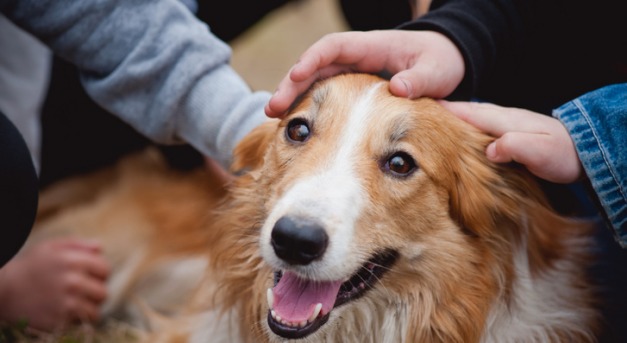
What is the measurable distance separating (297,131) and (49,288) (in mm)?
1372

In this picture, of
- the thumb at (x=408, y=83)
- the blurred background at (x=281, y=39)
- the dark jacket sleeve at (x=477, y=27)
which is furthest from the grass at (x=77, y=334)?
the blurred background at (x=281, y=39)

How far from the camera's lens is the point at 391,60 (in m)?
1.98

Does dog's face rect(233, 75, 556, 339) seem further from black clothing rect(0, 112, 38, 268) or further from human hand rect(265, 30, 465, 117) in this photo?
black clothing rect(0, 112, 38, 268)

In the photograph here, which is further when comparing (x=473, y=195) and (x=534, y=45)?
(x=534, y=45)

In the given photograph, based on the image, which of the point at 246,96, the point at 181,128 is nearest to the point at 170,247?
the point at 181,128

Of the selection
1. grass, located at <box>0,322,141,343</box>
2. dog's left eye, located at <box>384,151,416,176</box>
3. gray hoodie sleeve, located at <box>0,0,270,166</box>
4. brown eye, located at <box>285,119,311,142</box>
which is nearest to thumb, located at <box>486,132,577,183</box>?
dog's left eye, located at <box>384,151,416,176</box>

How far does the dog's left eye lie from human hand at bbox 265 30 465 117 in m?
0.17

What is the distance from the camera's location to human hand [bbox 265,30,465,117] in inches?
74.0

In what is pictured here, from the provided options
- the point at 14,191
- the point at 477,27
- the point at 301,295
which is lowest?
the point at 301,295

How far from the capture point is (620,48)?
2.12 m

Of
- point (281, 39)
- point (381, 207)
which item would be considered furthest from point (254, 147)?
point (281, 39)

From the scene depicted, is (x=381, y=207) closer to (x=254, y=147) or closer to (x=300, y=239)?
(x=300, y=239)

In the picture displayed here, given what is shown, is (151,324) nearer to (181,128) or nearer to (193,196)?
(193,196)

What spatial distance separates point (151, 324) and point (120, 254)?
401mm
